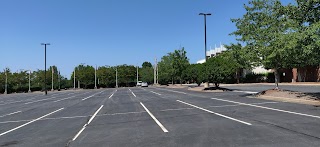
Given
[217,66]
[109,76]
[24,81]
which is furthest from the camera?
[109,76]

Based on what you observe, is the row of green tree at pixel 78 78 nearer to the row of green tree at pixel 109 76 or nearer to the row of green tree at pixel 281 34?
the row of green tree at pixel 109 76

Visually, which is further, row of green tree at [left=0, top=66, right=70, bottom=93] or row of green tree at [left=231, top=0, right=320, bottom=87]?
row of green tree at [left=0, top=66, right=70, bottom=93]

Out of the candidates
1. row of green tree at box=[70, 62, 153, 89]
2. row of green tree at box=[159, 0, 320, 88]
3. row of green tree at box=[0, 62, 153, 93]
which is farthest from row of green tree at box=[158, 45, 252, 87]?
row of green tree at box=[70, 62, 153, 89]

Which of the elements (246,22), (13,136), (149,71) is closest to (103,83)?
(149,71)

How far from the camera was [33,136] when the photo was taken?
12070 millimetres

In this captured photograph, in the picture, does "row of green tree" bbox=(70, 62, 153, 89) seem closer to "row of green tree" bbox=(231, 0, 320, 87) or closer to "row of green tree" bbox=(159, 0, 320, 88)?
"row of green tree" bbox=(159, 0, 320, 88)

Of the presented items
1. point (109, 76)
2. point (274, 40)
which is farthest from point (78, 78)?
point (274, 40)

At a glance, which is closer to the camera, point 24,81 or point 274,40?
point 274,40

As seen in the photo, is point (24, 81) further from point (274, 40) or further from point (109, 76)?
point (274, 40)

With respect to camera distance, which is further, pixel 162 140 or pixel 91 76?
pixel 91 76

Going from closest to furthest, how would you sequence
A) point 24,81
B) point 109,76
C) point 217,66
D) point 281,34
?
1. point 281,34
2. point 217,66
3. point 24,81
4. point 109,76

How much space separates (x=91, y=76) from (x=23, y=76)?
1999 cm

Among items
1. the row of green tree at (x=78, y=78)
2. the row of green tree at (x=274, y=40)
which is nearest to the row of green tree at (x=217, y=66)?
the row of green tree at (x=274, y=40)

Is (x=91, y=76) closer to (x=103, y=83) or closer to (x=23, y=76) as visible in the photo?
(x=103, y=83)
